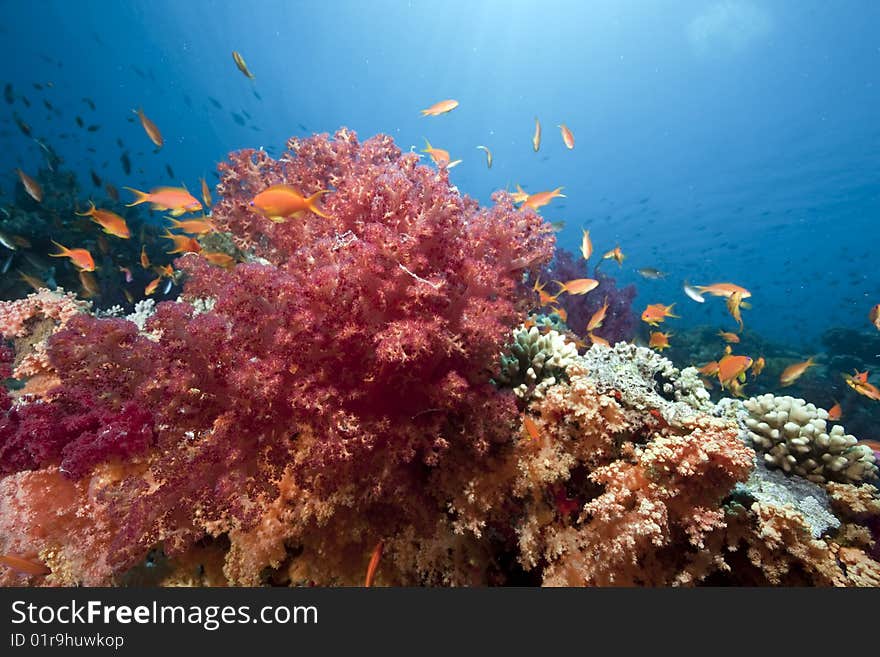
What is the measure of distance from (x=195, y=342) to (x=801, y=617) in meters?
4.00

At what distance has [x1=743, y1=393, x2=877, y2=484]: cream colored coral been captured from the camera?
293 cm

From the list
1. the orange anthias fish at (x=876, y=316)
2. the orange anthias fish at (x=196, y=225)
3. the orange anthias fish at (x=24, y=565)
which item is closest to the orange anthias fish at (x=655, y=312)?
the orange anthias fish at (x=876, y=316)

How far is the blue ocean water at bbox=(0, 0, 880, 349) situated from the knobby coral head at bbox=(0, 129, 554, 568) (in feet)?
102

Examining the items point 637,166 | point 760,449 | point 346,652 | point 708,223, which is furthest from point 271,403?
point 637,166

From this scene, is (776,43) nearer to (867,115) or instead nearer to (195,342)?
(867,115)

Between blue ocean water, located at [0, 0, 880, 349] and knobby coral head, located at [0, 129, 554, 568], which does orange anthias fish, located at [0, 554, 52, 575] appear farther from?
blue ocean water, located at [0, 0, 880, 349]

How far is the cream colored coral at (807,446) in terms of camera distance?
9.61 feet

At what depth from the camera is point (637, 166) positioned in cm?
6669

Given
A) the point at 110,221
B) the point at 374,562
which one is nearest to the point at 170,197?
the point at 110,221

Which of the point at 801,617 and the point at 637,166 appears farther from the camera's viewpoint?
the point at 637,166

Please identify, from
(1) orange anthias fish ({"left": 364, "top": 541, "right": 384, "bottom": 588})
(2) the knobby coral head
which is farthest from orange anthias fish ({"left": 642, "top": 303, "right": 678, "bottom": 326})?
(1) orange anthias fish ({"left": 364, "top": 541, "right": 384, "bottom": 588})

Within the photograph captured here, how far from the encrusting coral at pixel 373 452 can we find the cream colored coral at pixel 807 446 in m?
0.28

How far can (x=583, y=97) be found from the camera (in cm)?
6631

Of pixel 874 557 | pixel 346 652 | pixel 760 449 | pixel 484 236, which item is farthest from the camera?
pixel 760 449
